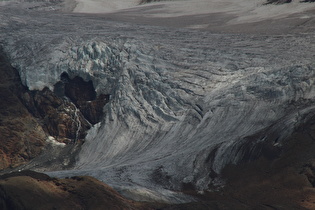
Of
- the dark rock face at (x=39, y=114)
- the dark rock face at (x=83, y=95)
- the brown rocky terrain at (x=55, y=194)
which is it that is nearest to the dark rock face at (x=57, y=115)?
the dark rock face at (x=39, y=114)

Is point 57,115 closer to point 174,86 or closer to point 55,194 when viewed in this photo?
point 174,86

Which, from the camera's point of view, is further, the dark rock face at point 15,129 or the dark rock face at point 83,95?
the dark rock face at point 83,95

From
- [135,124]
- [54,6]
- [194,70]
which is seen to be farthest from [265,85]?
[54,6]

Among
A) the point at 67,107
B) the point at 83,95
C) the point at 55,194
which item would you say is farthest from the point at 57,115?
the point at 55,194

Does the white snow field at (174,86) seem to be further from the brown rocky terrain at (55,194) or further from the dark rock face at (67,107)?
the brown rocky terrain at (55,194)

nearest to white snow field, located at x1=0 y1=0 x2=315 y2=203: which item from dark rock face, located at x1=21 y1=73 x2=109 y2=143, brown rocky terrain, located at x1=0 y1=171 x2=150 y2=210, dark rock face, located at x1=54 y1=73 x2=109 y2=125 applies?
dark rock face, located at x1=54 y1=73 x2=109 y2=125

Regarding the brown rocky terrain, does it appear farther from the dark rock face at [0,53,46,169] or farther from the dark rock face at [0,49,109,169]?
the dark rock face at [0,49,109,169]

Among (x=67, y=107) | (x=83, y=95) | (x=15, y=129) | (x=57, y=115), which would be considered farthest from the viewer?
(x=83, y=95)

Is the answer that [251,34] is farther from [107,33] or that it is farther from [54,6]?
[54,6]
